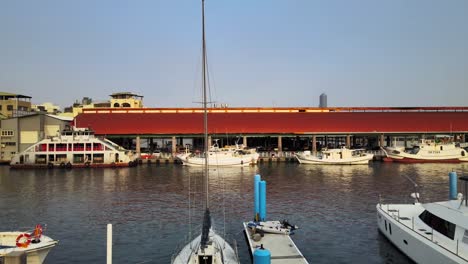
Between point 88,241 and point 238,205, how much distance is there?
51.1 ft

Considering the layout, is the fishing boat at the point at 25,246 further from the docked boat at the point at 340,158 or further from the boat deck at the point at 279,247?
the docked boat at the point at 340,158

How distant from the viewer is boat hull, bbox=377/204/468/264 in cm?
1814

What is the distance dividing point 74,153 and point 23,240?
6580 cm

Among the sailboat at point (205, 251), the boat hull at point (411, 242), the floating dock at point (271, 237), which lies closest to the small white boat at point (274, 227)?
the floating dock at point (271, 237)

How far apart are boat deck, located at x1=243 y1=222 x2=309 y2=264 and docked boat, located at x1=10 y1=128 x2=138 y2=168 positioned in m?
58.3

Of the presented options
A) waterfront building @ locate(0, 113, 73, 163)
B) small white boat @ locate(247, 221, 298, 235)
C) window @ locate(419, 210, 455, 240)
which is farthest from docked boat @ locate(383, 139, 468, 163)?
waterfront building @ locate(0, 113, 73, 163)

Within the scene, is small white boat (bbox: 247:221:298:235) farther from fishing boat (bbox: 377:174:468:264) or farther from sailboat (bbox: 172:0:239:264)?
fishing boat (bbox: 377:174:468:264)

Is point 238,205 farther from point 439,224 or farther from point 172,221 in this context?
point 439,224

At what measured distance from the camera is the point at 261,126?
309ft

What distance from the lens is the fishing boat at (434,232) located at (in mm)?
18281

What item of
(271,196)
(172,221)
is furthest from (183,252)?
(271,196)

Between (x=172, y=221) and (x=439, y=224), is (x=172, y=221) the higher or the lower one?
the lower one

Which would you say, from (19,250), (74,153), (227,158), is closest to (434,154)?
(227,158)

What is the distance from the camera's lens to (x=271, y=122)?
314 ft
